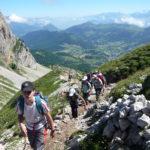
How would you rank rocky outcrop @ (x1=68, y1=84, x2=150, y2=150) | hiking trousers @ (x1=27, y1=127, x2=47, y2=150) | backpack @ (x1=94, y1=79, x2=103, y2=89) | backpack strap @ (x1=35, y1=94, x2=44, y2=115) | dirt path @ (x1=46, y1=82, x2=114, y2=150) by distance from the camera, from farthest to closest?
1. backpack @ (x1=94, y1=79, x2=103, y2=89)
2. dirt path @ (x1=46, y1=82, x2=114, y2=150)
3. rocky outcrop @ (x1=68, y1=84, x2=150, y2=150)
4. hiking trousers @ (x1=27, y1=127, x2=47, y2=150)
5. backpack strap @ (x1=35, y1=94, x2=44, y2=115)

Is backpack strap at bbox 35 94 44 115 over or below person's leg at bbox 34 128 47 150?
over

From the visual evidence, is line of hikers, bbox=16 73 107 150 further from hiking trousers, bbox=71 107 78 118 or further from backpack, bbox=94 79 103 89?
backpack, bbox=94 79 103 89

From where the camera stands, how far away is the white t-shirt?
10344 mm

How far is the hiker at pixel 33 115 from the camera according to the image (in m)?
9.95

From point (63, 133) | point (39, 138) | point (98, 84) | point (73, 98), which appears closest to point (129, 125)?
point (39, 138)

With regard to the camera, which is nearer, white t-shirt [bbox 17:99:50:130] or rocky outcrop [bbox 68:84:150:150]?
white t-shirt [bbox 17:99:50:130]

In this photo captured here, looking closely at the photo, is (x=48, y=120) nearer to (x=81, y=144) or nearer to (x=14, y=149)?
(x=81, y=144)

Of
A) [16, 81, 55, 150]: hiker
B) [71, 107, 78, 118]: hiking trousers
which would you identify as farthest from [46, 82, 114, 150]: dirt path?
[16, 81, 55, 150]: hiker

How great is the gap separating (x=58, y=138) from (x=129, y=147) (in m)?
7.06

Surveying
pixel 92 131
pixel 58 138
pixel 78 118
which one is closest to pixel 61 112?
pixel 78 118

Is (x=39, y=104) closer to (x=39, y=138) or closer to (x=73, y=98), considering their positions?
(x=39, y=138)

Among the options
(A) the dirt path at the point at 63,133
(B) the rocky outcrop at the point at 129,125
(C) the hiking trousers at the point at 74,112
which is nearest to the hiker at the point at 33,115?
(B) the rocky outcrop at the point at 129,125

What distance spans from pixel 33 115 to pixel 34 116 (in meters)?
0.07

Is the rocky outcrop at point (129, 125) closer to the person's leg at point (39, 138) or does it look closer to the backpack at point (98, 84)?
the person's leg at point (39, 138)
